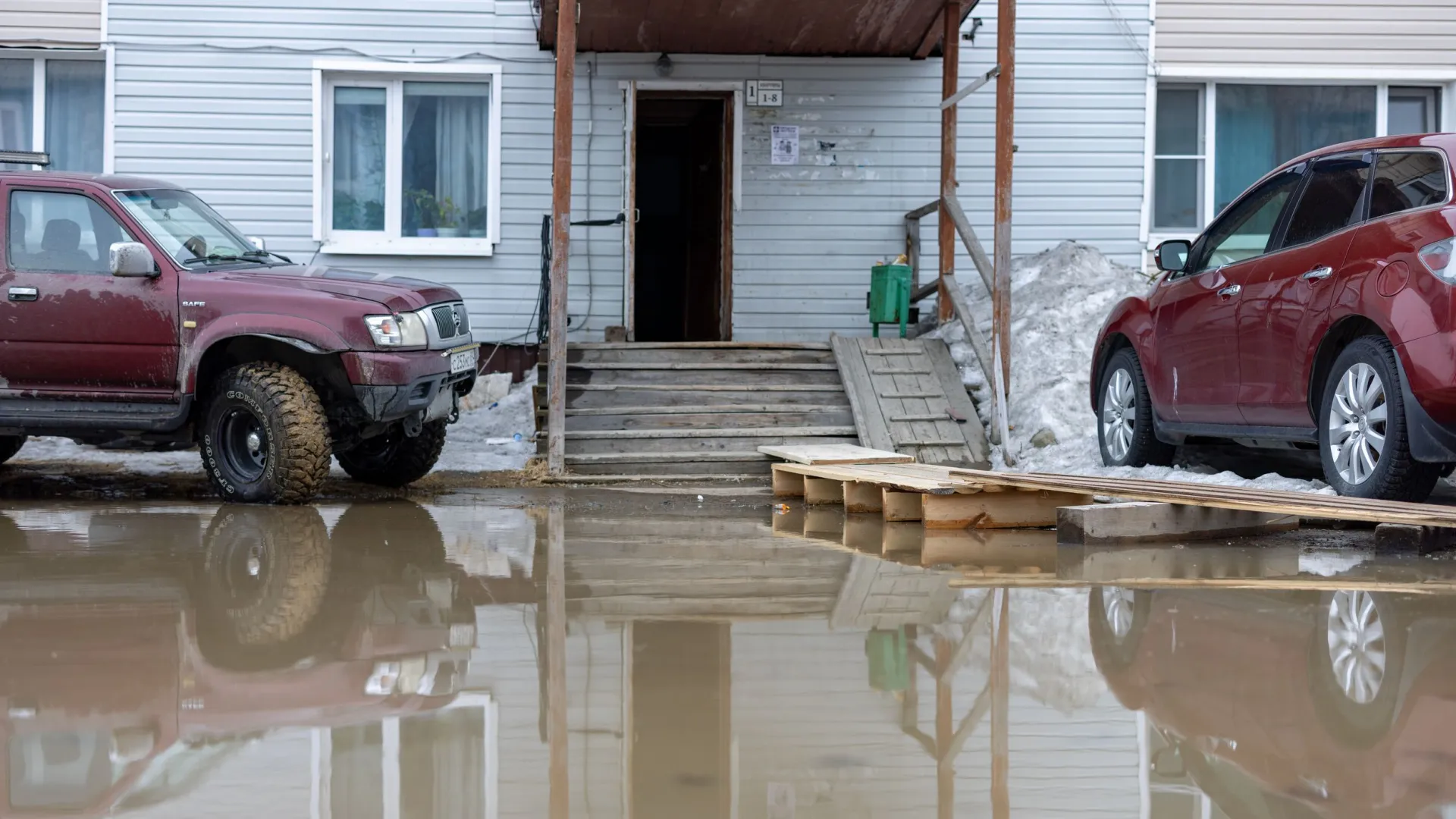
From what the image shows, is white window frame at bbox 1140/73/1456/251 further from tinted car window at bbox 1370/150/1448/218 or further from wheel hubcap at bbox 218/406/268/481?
wheel hubcap at bbox 218/406/268/481

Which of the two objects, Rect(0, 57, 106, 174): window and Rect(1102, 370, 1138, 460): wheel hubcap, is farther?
Rect(0, 57, 106, 174): window

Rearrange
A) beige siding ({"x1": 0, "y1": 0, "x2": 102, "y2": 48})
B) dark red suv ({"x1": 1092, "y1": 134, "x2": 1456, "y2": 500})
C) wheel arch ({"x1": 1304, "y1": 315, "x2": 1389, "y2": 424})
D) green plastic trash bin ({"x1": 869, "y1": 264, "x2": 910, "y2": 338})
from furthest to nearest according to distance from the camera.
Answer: beige siding ({"x1": 0, "y1": 0, "x2": 102, "y2": 48})
green plastic trash bin ({"x1": 869, "y1": 264, "x2": 910, "y2": 338})
wheel arch ({"x1": 1304, "y1": 315, "x2": 1389, "y2": 424})
dark red suv ({"x1": 1092, "y1": 134, "x2": 1456, "y2": 500})

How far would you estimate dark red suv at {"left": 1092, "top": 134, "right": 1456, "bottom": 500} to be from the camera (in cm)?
642

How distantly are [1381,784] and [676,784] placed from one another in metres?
1.53

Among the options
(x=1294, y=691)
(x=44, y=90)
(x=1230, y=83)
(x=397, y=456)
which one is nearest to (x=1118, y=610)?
(x=1294, y=691)

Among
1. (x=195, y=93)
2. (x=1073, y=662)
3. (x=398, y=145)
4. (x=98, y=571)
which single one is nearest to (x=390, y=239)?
(x=398, y=145)

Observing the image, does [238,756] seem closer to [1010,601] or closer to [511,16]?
[1010,601]

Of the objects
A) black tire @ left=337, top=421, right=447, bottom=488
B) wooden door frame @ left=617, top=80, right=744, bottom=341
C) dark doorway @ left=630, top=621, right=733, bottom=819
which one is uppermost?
wooden door frame @ left=617, top=80, right=744, bottom=341

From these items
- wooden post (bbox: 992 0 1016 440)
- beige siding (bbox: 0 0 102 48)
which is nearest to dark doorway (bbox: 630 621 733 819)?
wooden post (bbox: 992 0 1016 440)

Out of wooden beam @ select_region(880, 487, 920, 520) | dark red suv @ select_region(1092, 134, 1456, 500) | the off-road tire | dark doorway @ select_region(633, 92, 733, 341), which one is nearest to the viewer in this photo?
dark red suv @ select_region(1092, 134, 1456, 500)

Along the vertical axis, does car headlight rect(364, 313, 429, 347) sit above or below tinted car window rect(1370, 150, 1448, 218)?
below

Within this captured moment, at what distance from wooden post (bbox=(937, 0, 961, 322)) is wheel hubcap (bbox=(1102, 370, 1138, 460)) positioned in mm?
2849

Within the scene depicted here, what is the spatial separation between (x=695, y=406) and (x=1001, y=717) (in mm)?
7454

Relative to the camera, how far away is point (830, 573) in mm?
6074
